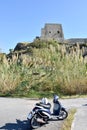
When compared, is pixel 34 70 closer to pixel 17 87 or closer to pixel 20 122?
pixel 17 87

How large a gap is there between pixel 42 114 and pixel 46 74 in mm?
7486

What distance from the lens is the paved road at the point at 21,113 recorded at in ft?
30.9

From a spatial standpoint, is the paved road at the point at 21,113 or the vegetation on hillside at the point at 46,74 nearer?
the paved road at the point at 21,113

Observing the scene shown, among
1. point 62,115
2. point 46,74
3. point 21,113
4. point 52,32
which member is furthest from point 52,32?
point 62,115

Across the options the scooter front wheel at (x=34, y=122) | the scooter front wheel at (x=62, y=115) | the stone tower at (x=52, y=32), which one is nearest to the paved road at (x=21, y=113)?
the scooter front wheel at (x=34, y=122)

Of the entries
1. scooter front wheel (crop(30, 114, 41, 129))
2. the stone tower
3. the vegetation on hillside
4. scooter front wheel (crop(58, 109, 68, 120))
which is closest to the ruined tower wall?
the stone tower

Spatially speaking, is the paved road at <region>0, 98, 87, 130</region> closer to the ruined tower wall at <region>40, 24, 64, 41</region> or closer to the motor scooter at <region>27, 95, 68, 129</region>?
the motor scooter at <region>27, 95, 68, 129</region>

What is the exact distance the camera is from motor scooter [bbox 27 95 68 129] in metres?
9.34

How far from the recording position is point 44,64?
1748cm

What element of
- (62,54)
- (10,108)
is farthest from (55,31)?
(10,108)

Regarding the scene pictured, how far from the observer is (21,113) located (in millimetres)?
11000

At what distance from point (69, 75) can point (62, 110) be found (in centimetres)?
566

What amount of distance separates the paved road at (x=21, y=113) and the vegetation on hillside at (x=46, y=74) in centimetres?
164

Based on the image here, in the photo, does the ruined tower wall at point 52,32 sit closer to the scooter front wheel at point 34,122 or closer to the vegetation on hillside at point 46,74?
the vegetation on hillside at point 46,74
